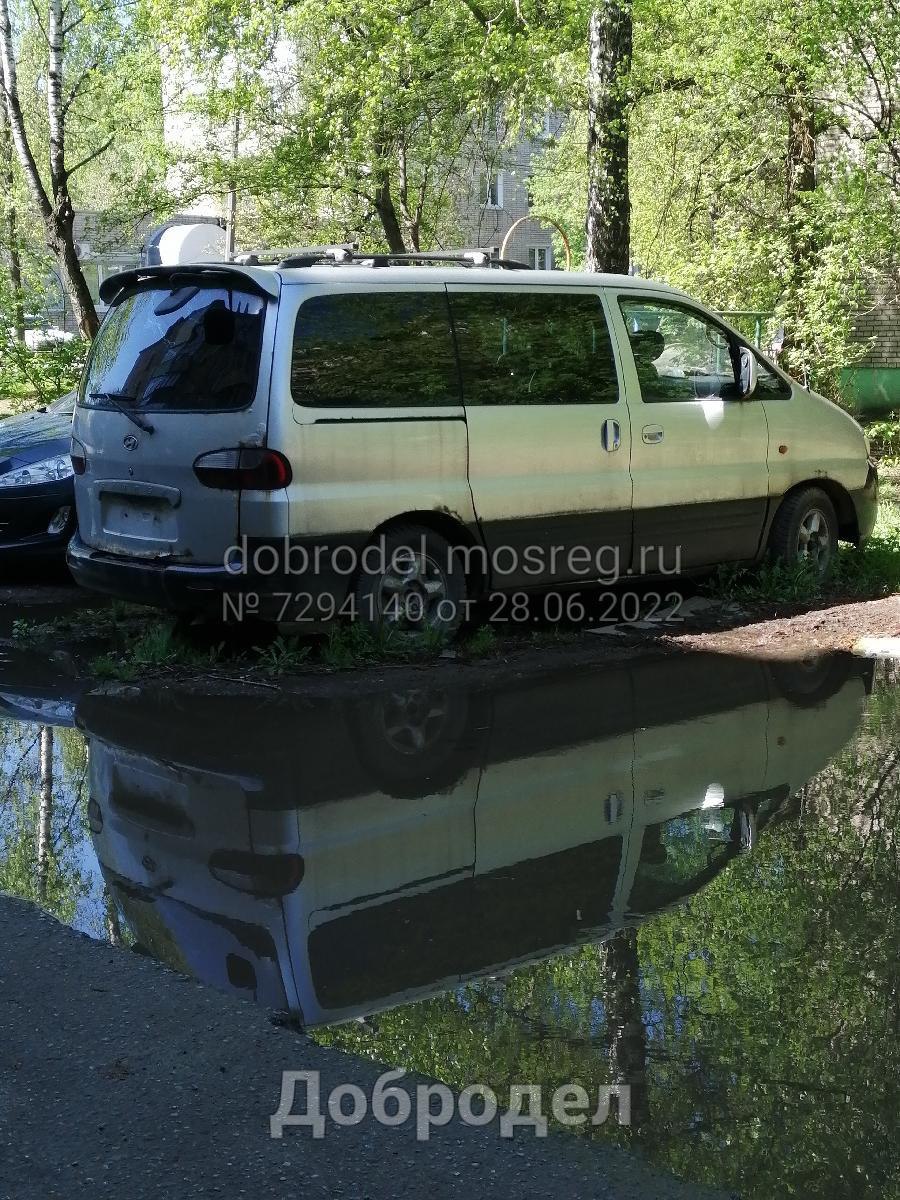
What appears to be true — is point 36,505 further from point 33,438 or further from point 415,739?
point 415,739

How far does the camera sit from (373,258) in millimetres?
8305

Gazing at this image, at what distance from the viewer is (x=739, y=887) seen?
4801 millimetres

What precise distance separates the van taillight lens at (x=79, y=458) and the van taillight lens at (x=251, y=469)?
1.20 meters

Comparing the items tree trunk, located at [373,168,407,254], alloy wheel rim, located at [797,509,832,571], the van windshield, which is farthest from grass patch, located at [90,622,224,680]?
tree trunk, located at [373,168,407,254]

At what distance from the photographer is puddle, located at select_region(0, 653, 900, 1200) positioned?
11.7 ft

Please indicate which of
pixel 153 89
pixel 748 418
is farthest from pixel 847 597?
pixel 153 89

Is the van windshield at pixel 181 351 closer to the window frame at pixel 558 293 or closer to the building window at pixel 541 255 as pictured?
the window frame at pixel 558 293

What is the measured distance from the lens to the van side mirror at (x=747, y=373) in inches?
360

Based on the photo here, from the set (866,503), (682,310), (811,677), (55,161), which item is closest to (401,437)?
(682,310)

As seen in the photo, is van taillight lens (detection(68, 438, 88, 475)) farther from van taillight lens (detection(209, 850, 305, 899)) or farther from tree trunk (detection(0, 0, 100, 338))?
tree trunk (detection(0, 0, 100, 338))

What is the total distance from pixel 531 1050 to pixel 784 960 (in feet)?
3.10

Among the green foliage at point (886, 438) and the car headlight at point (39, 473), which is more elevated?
the car headlight at point (39, 473)

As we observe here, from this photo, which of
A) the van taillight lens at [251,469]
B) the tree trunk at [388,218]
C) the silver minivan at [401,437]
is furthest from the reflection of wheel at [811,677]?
the tree trunk at [388,218]

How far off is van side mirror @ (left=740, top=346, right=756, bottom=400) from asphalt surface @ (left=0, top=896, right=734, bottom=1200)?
20.3 feet
